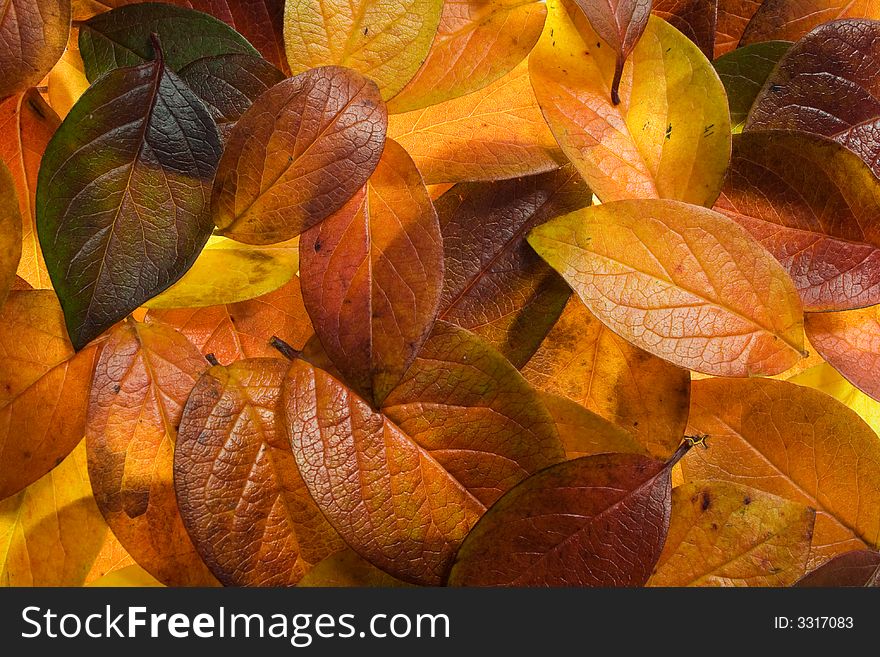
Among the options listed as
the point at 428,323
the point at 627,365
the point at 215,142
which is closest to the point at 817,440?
the point at 627,365

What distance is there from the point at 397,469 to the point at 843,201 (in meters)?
0.23

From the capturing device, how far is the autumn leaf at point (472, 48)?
35 centimetres

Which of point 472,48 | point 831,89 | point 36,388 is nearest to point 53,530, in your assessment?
point 36,388

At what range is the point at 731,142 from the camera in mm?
348

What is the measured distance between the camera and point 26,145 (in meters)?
0.36

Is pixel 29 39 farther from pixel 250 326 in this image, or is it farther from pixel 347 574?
pixel 347 574

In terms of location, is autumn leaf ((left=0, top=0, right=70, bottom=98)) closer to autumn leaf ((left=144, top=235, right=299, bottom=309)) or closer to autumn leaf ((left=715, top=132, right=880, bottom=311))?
autumn leaf ((left=144, top=235, right=299, bottom=309))

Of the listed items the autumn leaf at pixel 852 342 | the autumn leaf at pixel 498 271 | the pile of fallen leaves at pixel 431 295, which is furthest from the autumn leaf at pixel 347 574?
the autumn leaf at pixel 852 342

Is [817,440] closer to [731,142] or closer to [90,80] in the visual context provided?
[731,142]

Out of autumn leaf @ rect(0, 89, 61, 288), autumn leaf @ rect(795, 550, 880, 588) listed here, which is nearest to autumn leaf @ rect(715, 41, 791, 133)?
autumn leaf @ rect(795, 550, 880, 588)

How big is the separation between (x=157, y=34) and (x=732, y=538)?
0.33 m

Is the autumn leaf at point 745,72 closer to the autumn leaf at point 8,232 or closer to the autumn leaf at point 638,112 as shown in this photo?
the autumn leaf at point 638,112

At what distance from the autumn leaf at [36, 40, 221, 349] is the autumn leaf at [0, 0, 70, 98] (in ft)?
0.11

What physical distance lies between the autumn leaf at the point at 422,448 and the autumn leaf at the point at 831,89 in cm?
17
